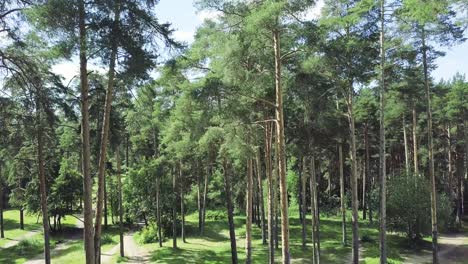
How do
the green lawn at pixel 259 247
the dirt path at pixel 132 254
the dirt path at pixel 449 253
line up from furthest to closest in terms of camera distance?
the dirt path at pixel 449 253 < the dirt path at pixel 132 254 < the green lawn at pixel 259 247

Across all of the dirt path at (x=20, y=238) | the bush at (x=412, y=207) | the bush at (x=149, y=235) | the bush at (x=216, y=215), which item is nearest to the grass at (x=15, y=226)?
the dirt path at (x=20, y=238)

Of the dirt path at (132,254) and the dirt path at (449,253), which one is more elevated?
the dirt path at (132,254)

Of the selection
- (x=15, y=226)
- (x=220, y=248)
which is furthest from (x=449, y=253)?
(x=15, y=226)

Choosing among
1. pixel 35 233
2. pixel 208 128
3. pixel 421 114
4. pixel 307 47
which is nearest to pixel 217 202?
pixel 35 233

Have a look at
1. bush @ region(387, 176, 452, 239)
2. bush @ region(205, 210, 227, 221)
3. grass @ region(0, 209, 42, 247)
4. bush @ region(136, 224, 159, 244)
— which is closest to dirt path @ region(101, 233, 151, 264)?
bush @ region(136, 224, 159, 244)

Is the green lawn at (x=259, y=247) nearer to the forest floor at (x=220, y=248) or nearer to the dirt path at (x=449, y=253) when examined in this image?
the forest floor at (x=220, y=248)

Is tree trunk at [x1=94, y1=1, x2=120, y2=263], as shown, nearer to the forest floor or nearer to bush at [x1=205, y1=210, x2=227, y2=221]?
the forest floor

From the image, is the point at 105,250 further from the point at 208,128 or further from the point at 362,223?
the point at 362,223

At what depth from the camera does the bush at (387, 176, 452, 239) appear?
3459cm

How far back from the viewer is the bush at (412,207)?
34.6 m

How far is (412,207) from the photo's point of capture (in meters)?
34.6

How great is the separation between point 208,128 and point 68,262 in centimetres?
1943

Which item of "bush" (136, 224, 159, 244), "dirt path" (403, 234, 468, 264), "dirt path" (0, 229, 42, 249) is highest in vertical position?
"bush" (136, 224, 159, 244)

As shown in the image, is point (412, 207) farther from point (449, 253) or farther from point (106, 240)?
point (106, 240)
